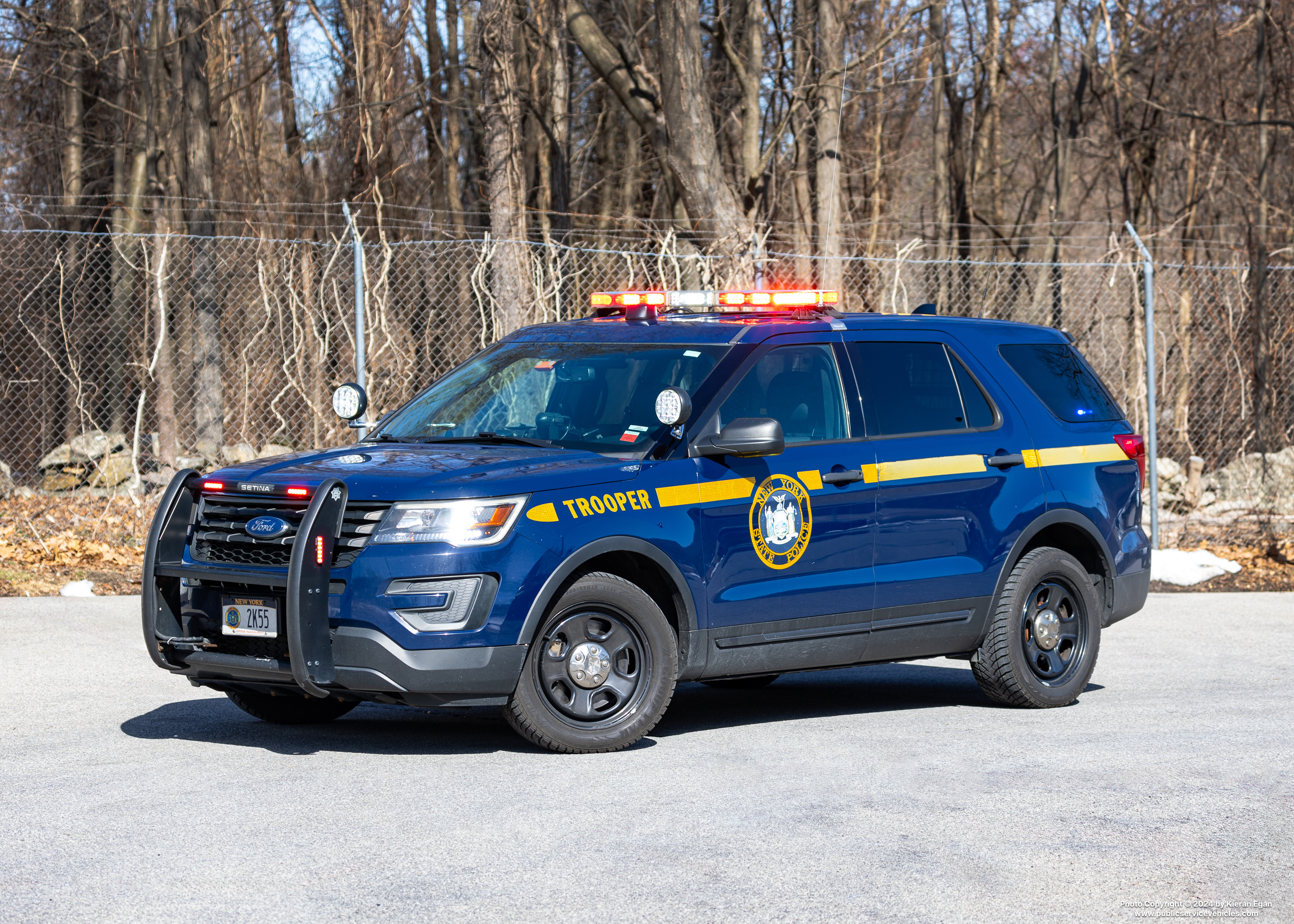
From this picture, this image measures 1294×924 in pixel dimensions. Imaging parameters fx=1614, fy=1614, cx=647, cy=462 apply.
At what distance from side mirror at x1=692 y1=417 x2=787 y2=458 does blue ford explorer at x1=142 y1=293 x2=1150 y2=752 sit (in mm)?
16

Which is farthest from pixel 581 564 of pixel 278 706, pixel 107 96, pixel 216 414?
→ pixel 107 96

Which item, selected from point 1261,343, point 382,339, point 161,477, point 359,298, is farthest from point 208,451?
point 1261,343

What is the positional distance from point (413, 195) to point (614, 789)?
82.3ft

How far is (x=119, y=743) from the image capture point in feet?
22.9

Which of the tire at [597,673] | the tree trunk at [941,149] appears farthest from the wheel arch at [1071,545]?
the tree trunk at [941,149]

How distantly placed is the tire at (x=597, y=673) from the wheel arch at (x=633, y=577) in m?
0.08

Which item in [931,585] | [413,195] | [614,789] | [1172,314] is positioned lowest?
[614,789]

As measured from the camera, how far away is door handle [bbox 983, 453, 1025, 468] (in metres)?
7.99

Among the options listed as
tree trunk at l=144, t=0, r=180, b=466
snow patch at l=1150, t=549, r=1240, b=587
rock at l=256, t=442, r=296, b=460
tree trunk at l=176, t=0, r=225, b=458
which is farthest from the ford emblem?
tree trunk at l=176, t=0, r=225, b=458

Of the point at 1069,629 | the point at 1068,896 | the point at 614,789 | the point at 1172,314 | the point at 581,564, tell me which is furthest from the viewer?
the point at 1172,314

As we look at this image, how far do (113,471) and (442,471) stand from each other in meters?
9.13

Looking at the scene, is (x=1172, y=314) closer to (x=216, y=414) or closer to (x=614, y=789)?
(x=216, y=414)

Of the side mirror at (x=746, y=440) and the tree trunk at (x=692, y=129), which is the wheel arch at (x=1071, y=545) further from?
the tree trunk at (x=692, y=129)

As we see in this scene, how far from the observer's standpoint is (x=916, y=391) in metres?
7.95
